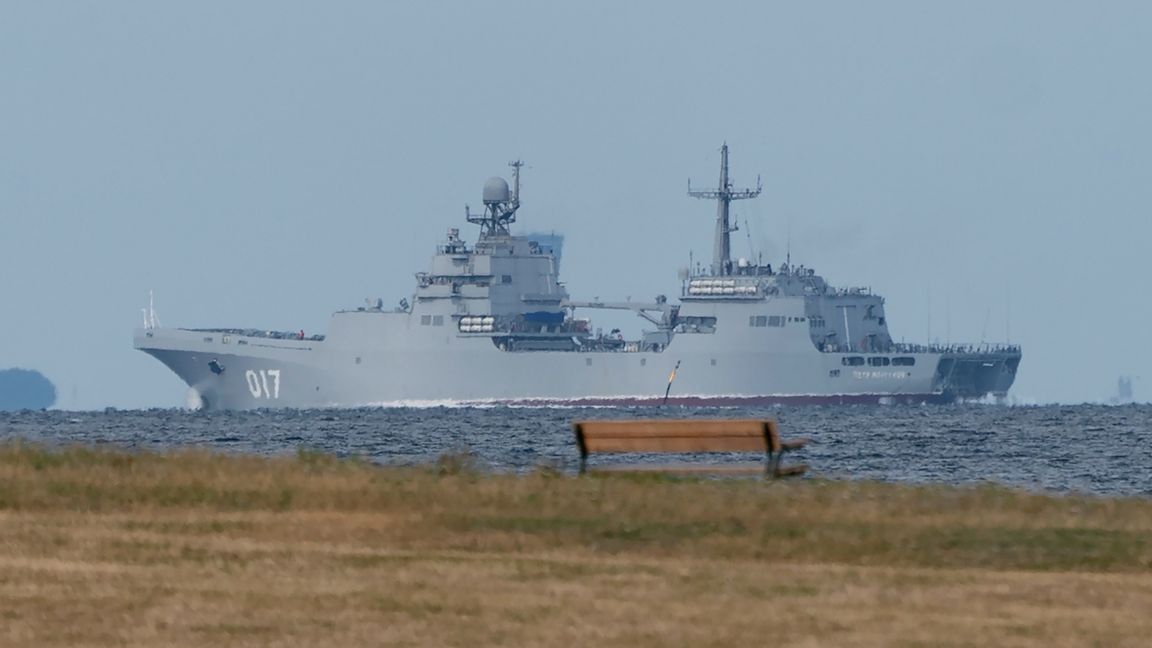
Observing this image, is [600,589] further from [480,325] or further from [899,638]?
[480,325]

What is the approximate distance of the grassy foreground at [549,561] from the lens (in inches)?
339

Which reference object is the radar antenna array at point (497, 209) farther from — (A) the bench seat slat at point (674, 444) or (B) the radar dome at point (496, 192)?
(A) the bench seat slat at point (674, 444)

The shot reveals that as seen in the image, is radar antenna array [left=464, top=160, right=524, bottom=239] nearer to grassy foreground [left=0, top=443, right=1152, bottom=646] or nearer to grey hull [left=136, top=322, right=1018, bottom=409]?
grey hull [left=136, top=322, right=1018, bottom=409]

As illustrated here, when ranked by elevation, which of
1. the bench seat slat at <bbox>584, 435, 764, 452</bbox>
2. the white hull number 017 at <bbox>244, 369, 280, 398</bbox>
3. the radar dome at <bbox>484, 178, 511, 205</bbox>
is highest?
the radar dome at <bbox>484, 178, 511, 205</bbox>

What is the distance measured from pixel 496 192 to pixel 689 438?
265ft

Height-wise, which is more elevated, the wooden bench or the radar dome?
the radar dome

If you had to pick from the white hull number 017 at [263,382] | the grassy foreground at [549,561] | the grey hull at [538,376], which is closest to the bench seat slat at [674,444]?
the grassy foreground at [549,561]

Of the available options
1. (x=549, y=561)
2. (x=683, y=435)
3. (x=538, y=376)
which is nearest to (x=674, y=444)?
(x=683, y=435)

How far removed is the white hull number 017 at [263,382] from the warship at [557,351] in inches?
2.5

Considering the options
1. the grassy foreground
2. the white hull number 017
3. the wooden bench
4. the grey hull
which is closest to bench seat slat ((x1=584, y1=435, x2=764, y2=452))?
the wooden bench

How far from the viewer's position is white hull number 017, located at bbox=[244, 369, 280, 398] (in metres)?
90.5

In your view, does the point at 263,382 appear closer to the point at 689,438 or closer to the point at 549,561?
the point at 689,438

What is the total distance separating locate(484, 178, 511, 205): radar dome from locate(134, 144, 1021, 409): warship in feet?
0.73

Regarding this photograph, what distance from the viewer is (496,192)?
96.6 meters
